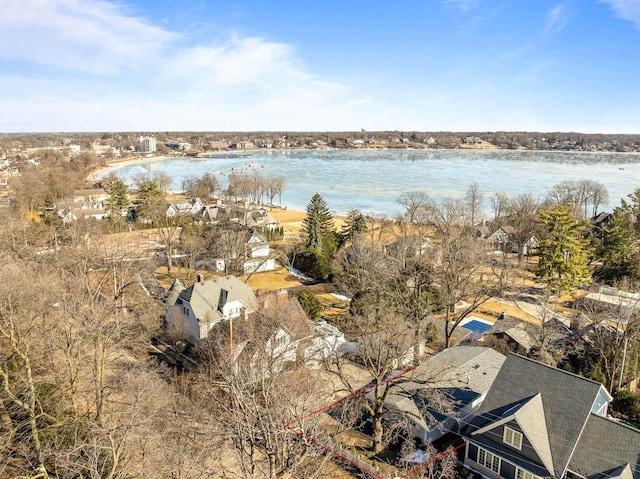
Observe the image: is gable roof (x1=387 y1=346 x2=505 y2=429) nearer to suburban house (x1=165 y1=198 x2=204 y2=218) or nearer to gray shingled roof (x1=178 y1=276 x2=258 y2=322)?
gray shingled roof (x1=178 y1=276 x2=258 y2=322)

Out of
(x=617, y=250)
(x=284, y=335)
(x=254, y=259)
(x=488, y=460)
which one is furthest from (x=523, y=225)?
(x=488, y=460)

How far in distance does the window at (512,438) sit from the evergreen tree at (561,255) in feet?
71.6

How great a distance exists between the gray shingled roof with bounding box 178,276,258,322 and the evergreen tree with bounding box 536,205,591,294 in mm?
22619

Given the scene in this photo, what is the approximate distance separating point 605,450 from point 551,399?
209 cm

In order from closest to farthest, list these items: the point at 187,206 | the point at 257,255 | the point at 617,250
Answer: the point at 617,250 → the point at 257,255 → the point at 187,206

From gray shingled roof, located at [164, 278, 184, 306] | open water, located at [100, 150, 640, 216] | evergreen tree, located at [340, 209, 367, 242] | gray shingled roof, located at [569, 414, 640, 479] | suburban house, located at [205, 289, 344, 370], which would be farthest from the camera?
open water, located at [100, 150, 640, 216]

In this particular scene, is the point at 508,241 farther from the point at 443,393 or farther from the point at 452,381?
the point at 443,393

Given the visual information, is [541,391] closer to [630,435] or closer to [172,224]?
[630,435]

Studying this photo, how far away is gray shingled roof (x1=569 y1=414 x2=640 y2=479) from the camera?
1460 cm

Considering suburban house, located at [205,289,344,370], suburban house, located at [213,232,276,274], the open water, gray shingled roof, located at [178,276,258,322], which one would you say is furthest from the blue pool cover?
the open water

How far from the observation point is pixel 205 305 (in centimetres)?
2730

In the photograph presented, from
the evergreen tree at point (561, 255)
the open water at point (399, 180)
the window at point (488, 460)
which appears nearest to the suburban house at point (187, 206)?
the open water at point (399, 180)

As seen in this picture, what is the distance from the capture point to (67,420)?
14.2m

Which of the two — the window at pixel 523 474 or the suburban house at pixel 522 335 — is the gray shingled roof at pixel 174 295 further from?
the window at pixel 523 474
